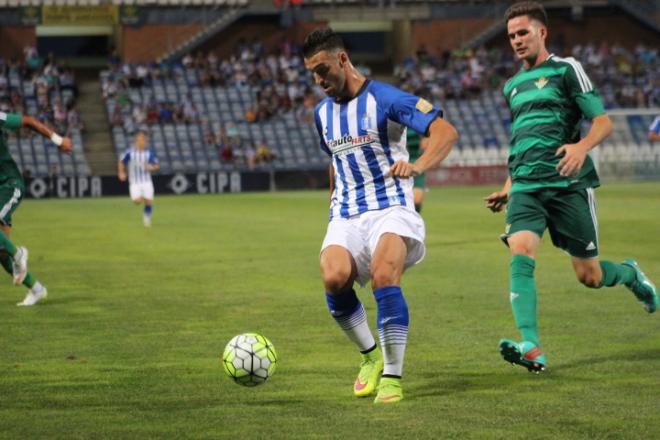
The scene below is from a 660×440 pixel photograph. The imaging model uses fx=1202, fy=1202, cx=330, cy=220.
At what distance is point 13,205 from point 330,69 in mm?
6289

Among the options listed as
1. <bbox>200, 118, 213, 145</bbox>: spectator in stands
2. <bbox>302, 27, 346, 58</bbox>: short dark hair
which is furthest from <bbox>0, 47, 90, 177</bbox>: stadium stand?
<bbox>302, 27, 346, 58</bbox>: short dark hair

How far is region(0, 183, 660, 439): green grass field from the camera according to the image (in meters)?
6.09

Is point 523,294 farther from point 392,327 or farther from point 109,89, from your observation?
point 109,89

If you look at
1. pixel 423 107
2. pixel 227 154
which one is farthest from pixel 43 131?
pixel 227 154

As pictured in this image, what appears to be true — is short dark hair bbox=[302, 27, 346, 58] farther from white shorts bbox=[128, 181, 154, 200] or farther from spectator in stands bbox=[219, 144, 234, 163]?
spectator in stands bbox=[219, 144, 234, 163]

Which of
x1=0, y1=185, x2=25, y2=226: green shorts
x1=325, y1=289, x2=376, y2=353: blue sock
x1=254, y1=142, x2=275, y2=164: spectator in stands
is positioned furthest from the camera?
x1=254, y1=142, x2=275, y2=164: spectator in stands

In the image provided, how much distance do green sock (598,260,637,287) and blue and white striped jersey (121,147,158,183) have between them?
20004mm

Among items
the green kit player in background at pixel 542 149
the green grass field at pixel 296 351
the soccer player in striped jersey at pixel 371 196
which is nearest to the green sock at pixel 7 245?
the green grass field at pixel 296 351

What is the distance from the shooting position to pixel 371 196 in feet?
23.2

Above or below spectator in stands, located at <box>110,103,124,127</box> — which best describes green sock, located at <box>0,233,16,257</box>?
above

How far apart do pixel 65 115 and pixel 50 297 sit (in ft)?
113

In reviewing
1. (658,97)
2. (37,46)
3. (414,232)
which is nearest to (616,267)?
(414,232)

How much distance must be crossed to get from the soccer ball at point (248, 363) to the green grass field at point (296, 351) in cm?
9

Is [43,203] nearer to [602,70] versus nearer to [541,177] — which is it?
[602,70]
